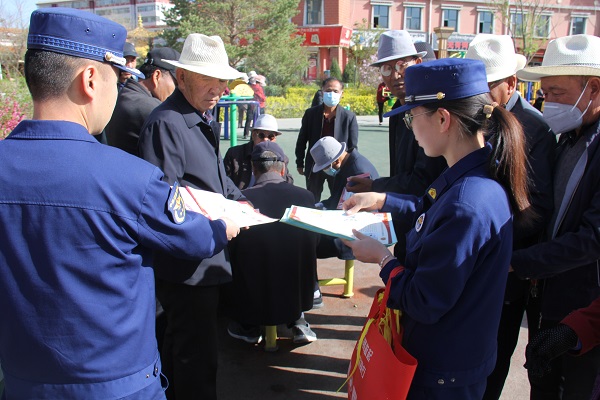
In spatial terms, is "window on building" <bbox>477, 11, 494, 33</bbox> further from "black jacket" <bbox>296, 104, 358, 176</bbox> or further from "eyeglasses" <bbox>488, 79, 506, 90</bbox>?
"eyeglasses" <bbox>488, 79, 506, 90</bbox>

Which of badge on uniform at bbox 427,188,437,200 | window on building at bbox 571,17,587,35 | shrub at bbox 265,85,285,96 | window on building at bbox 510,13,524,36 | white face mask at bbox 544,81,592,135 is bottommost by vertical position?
shrub at bbox 265,85,285,96

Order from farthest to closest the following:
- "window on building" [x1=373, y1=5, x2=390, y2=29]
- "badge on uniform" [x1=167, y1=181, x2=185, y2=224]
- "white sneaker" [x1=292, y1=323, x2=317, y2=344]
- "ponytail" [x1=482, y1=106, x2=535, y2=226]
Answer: "window on building" [x1=373, y1=5, x2=390, y2=29]
"white sneaker" [x1=292, y1=323, x2=317, y2=344]
"ponytail" [x1=482, y1=106, x2=535, y2=226]
"badge on uniform" [x1=167, y1=181, x2=185, y2=224]

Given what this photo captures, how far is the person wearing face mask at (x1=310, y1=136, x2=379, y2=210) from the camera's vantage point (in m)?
4.35

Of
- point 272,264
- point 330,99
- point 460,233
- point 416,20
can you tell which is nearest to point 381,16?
point 416,20

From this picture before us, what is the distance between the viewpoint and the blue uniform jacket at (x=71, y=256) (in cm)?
136

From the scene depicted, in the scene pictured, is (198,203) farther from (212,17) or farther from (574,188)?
(212,17)

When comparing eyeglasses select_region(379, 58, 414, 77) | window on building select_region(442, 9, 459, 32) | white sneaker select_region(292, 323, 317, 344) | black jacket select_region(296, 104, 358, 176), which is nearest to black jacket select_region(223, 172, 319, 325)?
white sneaker select_region(292, 323, 317, 344)

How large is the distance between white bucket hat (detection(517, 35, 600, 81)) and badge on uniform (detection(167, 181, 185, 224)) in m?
1.78

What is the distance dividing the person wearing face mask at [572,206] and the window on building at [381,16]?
37.9m

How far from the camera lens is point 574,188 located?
215 centimetres

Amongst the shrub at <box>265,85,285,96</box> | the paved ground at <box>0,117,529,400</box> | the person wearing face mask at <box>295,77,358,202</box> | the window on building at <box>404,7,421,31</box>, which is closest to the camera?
the paved ground at <box>0,117,529,400</box>

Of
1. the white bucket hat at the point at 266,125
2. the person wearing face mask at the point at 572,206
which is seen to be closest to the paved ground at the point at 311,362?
the person wearing face mask at the point at 572,206

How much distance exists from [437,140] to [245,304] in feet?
6.70

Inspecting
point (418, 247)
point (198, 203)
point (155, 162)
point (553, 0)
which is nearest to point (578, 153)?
point (418, 247)
